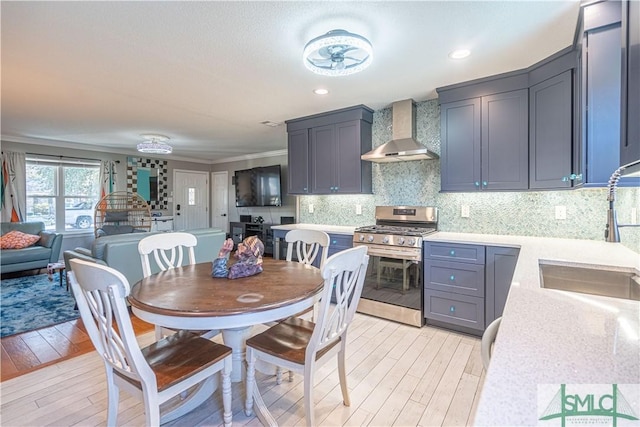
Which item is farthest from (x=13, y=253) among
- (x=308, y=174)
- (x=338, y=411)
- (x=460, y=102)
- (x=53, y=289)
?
(x=460, y=102)

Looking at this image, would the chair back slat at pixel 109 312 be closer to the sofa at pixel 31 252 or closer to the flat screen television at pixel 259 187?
the sofa at pixel 31 252

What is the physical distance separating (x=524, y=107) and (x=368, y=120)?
1.64 m

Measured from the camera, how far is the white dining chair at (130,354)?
1.25 metres

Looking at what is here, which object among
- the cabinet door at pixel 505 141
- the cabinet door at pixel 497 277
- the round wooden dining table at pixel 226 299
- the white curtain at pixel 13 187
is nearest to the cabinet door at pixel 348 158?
the cabinet door at pixel 505 141

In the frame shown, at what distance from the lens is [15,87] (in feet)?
10.1

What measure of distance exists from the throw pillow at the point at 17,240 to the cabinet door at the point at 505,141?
6.51m

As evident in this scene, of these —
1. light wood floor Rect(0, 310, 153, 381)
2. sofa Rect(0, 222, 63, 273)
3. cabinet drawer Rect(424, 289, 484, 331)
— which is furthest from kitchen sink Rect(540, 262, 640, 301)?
sofa Rect(0, 222, 63, 273)

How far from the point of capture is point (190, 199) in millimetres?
8156

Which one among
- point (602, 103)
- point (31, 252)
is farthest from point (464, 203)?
point (31, 252)

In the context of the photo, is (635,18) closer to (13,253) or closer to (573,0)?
(573,0)

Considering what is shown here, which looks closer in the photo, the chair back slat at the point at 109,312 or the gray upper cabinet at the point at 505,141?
the chair back slat at the point at 109,312

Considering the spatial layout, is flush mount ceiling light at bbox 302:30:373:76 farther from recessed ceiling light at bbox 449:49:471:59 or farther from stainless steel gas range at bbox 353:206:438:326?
stainless steel gas range at bbox 353:206:438:326

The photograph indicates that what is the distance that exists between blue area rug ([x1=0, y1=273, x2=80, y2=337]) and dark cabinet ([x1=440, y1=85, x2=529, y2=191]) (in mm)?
4248

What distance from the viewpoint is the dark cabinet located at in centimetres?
277
